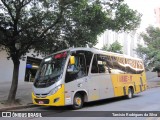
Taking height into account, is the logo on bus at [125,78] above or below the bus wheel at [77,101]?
above

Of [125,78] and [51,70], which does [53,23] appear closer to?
[51,70]

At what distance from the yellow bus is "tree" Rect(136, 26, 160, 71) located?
21.9 meters

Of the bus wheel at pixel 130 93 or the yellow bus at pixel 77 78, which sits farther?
→ the bus wheel at pixel 130 93

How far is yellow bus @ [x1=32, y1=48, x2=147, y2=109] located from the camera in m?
12.8

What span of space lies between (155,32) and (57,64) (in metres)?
36.4

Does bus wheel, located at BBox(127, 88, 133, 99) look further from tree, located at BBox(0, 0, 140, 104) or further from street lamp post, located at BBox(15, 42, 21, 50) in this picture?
street lamp post, located at BBox(15, 42, 21, 50)

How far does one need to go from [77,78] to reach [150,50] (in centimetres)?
2785

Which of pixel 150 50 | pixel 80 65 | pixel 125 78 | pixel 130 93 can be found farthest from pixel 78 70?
pixel 150 50

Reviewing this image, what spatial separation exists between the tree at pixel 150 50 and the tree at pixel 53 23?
2274 cm

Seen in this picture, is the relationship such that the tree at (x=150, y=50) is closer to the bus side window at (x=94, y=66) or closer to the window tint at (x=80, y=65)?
the bus side window at (x=94, y=66)

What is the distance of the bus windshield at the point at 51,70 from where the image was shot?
13.0 metres

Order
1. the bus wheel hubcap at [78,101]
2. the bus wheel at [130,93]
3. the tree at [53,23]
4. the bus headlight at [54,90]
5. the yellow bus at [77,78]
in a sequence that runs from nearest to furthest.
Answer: the bus headlight at [54,90] → the yellow bus at [77,78] → the bus wheel hubcap at [78,101] → the tree at [53,23] → the bus wheel at [130,93]

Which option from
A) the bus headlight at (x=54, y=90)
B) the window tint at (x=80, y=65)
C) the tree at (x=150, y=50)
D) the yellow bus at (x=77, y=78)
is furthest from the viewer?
the tree at (x=150, y=50)

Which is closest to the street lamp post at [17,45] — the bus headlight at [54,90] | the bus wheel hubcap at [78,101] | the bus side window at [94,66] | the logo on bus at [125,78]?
the bus headlight at [54,90]
